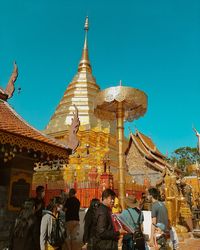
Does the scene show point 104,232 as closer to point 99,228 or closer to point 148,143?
point 99,228

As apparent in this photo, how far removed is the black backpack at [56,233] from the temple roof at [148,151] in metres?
20.5

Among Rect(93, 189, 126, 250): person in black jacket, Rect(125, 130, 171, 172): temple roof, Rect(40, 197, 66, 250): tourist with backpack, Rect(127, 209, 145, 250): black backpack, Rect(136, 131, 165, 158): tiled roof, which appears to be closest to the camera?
Rect(93, 189, 126, 250): person in black jacket

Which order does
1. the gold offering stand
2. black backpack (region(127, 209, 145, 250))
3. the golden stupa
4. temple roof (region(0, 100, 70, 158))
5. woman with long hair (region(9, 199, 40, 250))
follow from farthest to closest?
the golden stupa < the gold offering stand < temple roof (region(0, 100, 70, 158)) < woman with long hair (region(9, 199, 40, 250)) < black backpack (region(127, 209, 145, 250))

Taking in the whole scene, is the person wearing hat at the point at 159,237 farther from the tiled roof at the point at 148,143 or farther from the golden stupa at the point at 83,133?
the tiled roof at the point at 148,143

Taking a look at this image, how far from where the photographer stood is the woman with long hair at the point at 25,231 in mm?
3734

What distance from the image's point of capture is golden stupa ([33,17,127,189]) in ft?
61.0

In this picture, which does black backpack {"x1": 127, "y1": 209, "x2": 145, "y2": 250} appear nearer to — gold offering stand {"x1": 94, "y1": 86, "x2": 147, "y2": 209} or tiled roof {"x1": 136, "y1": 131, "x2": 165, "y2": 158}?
gold offering stand {"x1": 94, "y1": 86, "x2": 147, "y2": 209}

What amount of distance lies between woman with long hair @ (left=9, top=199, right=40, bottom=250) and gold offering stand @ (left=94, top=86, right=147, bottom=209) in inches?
153

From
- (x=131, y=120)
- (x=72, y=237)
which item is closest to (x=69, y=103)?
(x=131, y=120)

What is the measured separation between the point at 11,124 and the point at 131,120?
477 centimetres

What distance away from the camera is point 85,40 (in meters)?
34.9

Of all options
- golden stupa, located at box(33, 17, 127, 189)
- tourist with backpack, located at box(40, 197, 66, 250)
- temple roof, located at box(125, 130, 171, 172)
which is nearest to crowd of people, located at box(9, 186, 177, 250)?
tourist with backpack, located at box(40, 197, 66, 250)

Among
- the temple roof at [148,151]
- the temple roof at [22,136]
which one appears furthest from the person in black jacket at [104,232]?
the temple roof at [148,151]

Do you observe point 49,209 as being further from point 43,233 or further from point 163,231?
point 163,231
